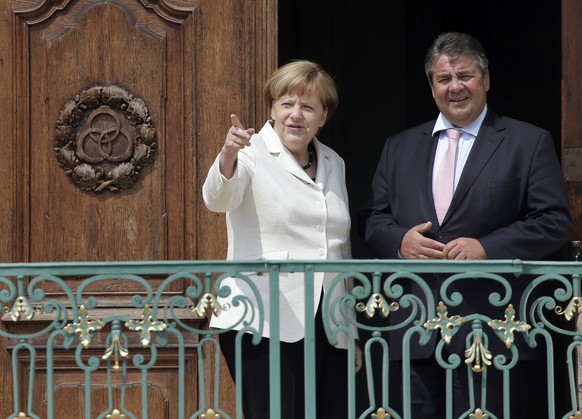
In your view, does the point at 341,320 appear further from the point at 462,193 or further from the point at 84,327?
the point at 84,327

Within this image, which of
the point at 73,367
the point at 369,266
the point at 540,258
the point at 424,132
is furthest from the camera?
the point at 73,367

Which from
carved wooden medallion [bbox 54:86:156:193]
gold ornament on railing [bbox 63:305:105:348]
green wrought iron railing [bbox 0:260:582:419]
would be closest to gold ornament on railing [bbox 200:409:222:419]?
→ green wrought iron railing [bbox 0:260:582:419]

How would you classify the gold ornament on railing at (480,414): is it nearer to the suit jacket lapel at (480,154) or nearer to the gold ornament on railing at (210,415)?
the suit jacket lapel at (480,154)

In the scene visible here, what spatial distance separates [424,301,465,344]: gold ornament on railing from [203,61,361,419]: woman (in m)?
0.44

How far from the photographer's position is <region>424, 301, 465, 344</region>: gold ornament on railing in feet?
14.1

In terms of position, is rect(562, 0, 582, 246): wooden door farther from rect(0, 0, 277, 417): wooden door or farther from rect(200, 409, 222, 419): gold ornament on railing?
rect(200, 409, 222, 419): gold ornament on railing

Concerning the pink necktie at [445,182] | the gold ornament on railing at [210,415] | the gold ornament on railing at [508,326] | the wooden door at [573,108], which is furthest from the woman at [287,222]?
the wooden door at [573,108]

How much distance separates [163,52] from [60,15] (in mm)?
466

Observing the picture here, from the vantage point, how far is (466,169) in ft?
15.5

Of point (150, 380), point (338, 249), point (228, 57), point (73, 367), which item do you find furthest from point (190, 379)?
point (228, 57)

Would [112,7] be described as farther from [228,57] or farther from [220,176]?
[220,176]

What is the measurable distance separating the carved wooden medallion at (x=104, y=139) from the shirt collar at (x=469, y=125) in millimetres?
1242

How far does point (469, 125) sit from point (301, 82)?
68cm

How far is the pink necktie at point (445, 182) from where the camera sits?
4.73 meters
